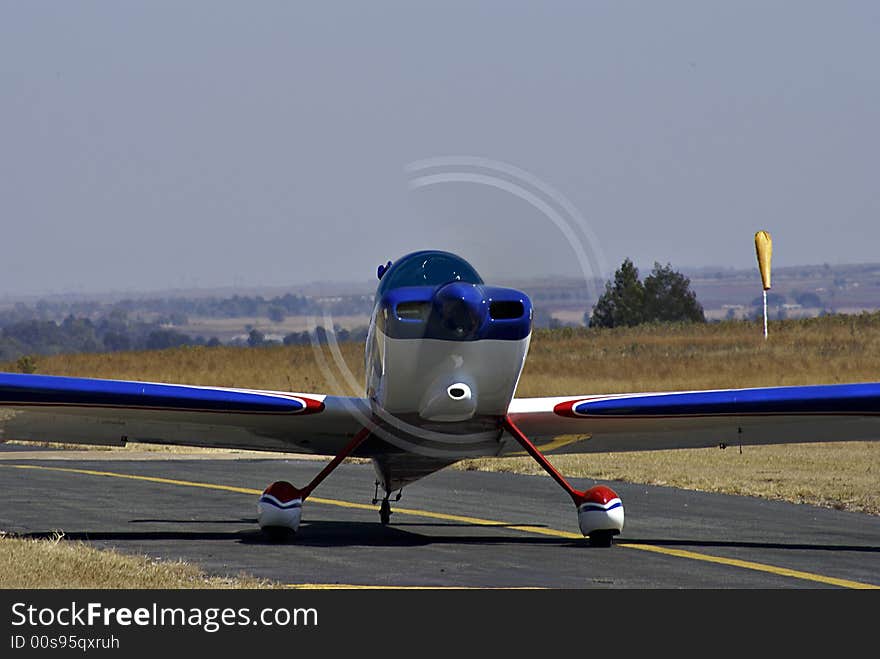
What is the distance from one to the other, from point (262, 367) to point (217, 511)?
31878 millimetres

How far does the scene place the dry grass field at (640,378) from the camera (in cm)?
1232

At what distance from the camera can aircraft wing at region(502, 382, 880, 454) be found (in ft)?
50.8

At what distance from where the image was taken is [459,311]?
13.4 metres

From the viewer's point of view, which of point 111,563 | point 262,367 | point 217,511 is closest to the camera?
point 111,563

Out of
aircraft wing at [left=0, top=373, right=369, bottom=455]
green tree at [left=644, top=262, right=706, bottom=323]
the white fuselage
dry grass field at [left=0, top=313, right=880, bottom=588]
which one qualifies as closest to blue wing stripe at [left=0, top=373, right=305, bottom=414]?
aircraft wing at [left=0, top=373, right=369, bottom=455]

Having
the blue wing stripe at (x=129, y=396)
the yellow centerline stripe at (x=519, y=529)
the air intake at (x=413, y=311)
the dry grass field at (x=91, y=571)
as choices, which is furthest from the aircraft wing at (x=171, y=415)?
the dry grass field at (x=91, y=571)

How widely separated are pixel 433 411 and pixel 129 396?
10.6 ft

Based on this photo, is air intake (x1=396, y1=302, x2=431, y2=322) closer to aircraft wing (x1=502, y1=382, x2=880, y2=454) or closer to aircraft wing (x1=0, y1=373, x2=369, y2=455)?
aircraft wing (x1=0, y1=373, x2=369, y2=455)

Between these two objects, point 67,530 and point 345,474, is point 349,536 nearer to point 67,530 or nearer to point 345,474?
point 67,530

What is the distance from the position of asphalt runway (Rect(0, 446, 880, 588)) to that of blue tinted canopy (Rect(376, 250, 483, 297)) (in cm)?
256

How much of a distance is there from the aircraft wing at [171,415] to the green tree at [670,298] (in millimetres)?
85819

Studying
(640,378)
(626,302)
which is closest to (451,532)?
(640,378)

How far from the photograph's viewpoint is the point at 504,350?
13812 millimetres
